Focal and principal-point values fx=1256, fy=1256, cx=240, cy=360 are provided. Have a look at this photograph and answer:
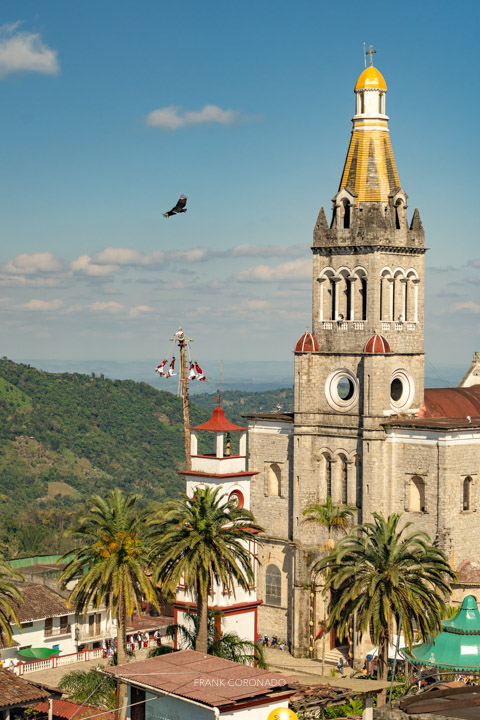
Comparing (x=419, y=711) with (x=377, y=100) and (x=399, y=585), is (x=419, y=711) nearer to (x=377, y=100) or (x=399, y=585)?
(x=399, y=585)

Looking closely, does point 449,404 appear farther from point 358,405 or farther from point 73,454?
point 73,454

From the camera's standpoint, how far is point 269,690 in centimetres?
4272

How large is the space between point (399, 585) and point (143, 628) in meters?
22.6

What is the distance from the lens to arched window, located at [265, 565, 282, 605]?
69.3 m

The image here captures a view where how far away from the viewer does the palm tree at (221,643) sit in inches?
2222

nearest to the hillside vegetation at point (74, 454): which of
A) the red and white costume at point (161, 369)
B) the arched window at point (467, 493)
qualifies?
the red and white costume at point (161, 369)

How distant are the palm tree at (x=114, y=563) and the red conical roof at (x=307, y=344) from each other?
19225mm

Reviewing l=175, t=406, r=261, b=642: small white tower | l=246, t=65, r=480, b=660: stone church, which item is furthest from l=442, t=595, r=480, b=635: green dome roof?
l=246, t=65, r=480, b=660: stone church

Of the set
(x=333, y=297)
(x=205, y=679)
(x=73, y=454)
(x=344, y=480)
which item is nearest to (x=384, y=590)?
(x=205, y=679)

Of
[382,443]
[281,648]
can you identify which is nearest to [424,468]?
[382,443]

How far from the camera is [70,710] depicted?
167 feet

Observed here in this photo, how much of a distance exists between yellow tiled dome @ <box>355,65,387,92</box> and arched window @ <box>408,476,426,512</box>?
71.8 ft

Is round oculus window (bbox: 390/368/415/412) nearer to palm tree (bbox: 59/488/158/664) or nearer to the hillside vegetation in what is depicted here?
palm tree (bbox: 59/488/158/664)

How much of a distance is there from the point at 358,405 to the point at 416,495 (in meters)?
5.78
